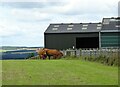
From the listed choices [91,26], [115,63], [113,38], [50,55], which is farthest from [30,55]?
[115,63]

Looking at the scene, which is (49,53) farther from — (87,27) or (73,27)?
(73,27)

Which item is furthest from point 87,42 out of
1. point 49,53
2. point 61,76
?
point 61,76

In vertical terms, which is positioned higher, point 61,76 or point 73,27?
point 73,27

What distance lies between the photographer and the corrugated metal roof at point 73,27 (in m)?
77.2

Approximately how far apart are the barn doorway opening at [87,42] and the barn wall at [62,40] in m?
0.86

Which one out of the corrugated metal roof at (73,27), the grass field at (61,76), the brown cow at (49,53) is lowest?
the grass field at (61,76)

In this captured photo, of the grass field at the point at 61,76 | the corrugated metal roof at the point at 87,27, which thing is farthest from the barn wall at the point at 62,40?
the grass field at the point at 61,76

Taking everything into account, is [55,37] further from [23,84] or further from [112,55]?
[23,84]

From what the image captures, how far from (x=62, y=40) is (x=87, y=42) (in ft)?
15.7

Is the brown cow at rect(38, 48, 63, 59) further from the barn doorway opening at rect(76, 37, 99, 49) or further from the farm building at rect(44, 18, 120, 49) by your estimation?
the barn doorway opening at rect(76, 37, 99, 49)

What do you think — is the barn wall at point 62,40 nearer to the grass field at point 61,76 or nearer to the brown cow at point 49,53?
the brown cow at point 49,53

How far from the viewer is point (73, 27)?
79500mm

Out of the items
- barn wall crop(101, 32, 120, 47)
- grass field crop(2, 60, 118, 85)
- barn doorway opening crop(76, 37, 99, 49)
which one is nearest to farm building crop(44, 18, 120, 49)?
barn doorway opening crop(76, 37, 99, 49)

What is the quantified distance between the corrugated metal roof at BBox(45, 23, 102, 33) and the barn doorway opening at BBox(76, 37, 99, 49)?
170cm
